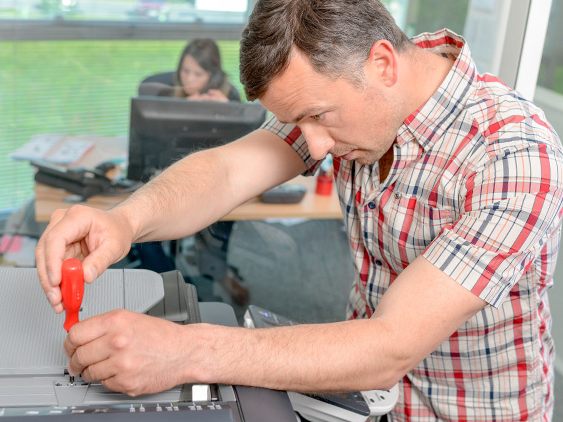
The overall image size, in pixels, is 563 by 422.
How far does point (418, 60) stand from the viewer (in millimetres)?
1201

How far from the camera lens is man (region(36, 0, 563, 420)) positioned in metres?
0.96

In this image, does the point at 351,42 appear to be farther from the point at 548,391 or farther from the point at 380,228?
the point at 548,391

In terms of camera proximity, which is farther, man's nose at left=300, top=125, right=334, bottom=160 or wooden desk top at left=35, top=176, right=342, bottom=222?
wooden desk top at left=35, top=176, right=342, bottom=222

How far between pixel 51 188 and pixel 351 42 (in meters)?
1.87

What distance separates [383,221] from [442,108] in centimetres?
20

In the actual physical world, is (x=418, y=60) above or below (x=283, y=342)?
above

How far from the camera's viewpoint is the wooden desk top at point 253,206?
2.62m

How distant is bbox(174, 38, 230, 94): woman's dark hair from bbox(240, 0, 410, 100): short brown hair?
248 centimetres

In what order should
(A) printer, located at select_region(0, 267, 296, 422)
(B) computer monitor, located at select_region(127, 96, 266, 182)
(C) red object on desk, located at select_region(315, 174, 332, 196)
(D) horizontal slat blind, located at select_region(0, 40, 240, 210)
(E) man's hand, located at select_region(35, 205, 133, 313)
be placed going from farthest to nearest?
(D) horizontal slat blind, located at select_region(0, 40, 240, 210), (C) red object on desk, located at select_region(315, 174, 332, 196), (B) computer monitor, located at select_region(127, 96, 266, 182), (E) man's hand, located at select_region(35, 205, 133, 313), (A) printer, located at select_region(0, 267, 296, 422)

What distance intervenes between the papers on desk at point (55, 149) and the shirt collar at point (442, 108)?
2.10 metres

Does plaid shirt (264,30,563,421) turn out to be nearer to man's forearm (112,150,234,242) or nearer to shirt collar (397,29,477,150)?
shirt collar (397,29,477,150)

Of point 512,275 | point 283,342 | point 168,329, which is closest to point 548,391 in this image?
point 512,275

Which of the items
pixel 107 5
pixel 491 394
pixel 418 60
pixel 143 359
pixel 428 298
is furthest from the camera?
pixel 107 5

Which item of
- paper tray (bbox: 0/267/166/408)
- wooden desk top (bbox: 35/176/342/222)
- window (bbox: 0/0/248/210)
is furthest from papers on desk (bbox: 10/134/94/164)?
paper tray (bbox: 0/267/166/408)
